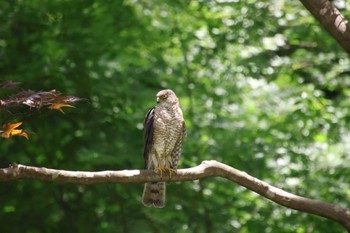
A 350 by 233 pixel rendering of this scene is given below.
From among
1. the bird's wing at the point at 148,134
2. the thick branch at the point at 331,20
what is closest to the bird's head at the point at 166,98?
the bird's wing at the point at 148,134

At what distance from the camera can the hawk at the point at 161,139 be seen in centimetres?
504

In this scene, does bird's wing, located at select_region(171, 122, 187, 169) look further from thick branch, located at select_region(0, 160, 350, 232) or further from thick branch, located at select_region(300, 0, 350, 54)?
thick branch, located at select_region(300, 0, 350, 54)

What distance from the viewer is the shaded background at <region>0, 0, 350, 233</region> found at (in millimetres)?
5730

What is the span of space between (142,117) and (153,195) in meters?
1.12

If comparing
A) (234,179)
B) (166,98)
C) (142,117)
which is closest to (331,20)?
(234,179)

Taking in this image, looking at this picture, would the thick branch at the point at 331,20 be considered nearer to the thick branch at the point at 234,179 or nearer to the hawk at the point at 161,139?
the thick branch at the point at 234,179

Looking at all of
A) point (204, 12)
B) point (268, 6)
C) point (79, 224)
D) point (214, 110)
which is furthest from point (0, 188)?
point (268, 6)

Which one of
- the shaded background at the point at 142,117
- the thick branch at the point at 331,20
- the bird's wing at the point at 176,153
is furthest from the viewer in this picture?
the shaded background at the point at 142,117

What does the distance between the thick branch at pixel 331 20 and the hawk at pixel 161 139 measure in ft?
4.67

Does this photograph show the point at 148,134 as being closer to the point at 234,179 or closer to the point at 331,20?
the point at 234,179

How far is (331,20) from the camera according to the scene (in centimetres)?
434

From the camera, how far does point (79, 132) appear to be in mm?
5844

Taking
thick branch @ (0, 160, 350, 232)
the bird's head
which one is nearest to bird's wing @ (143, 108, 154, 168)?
the bird's head

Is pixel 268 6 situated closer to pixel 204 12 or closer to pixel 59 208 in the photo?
pixel 204 12
